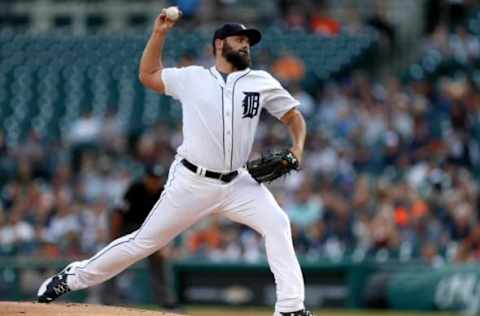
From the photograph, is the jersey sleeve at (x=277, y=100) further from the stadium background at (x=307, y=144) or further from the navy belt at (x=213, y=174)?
the stadium background at (x=307, y=144)

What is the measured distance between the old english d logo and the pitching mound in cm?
136

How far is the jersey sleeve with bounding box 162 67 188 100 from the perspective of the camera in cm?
793

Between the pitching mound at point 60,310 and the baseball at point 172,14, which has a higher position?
the baseball at point 172,14

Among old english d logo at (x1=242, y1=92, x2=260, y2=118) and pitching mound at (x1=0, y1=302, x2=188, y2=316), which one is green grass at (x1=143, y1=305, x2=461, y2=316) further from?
old english d logo at (x1=242, y1=92, x2=260, y2=118)

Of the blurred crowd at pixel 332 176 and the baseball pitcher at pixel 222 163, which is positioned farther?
the blurred crowd at pixel 332 176

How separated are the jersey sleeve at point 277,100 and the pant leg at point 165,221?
677 millimetres

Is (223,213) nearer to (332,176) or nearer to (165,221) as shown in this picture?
(165,221)

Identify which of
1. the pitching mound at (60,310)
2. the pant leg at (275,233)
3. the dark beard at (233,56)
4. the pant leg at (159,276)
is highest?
the dark beard at (233,56)

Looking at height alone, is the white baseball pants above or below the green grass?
above

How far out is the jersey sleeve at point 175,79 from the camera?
7926mm

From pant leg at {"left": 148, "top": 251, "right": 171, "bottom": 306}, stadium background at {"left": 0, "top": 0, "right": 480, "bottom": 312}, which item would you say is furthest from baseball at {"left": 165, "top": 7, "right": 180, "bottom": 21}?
stadium background at {"left": 0, "top": 0, "right": 480, "bottom": 312}

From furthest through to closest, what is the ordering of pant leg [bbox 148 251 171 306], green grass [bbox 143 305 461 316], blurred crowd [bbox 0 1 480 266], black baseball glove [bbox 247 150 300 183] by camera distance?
blurred crowd [bbox 0 1 480 266]
green grass [bbox 143 305 461 316]
pant leg [bbox 148 251 171 306]
black baseball glove [bbox 247 150 300 183]

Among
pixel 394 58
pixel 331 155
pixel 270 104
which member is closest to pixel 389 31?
pixel 394 58

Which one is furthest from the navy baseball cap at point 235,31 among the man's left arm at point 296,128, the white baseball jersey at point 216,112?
the man's left arm at point 296,128
